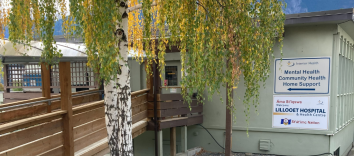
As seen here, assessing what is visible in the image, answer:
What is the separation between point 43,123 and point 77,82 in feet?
24.4

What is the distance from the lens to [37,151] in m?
3.98

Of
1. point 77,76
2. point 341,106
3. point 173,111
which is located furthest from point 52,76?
point 341,106

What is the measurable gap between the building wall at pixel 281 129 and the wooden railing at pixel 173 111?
0.69 m

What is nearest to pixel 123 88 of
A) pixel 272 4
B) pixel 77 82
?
pixel 272 4

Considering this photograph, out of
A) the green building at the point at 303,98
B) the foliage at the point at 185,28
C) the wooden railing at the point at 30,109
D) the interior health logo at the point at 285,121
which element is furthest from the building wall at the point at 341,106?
the wooden railing at the point at 30,109

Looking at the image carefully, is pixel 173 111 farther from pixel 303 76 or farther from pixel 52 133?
pixel 52 133

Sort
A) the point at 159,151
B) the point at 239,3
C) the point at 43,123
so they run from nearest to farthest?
the point at 43,123, the point at 239,3, the point at 159,151

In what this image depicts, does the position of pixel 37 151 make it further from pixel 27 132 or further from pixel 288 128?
pixel 288 128

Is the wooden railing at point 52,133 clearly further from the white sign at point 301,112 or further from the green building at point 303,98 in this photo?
the white sign at point 301,112

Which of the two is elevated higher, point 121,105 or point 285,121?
point 121,105

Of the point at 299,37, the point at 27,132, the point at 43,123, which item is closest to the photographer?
the point at 27,132

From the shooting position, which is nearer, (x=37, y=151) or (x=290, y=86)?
(x=37, y=151)

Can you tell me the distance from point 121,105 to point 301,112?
6.30 metres

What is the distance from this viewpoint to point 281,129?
29.2 feet
